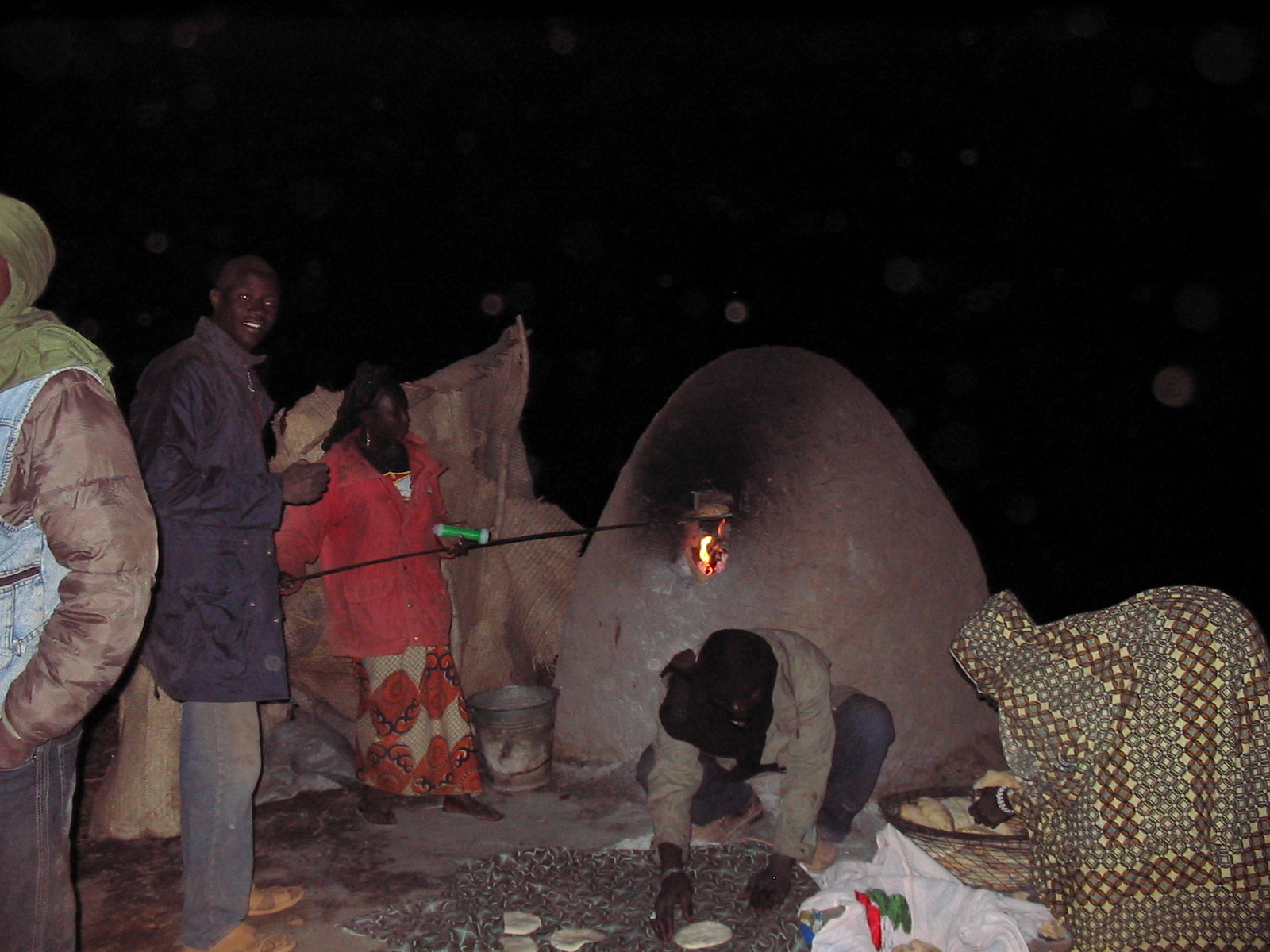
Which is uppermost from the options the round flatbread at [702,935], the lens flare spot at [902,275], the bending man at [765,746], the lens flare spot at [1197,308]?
the lens flare spot at [902,275]

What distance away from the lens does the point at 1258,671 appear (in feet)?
6.71

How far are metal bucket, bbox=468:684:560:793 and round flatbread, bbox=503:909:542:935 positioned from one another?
4.06 ft

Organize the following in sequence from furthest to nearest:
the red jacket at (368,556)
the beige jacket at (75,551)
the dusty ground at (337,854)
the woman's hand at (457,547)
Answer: the woman's hand at (457,547)
the red jacket at (368,556)
the dusty ground at (337,854)
the beige jacket at (75,551)

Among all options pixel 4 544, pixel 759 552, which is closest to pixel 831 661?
pixel 759 552

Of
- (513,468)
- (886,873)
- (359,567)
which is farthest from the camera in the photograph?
(513,468)

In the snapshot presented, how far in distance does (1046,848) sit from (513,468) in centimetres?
354

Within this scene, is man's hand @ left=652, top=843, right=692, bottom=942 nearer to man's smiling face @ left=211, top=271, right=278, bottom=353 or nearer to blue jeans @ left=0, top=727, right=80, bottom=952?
blue jeans @ left=0, top=727, right=80, bottom=952

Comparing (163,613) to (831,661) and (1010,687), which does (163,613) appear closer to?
(1010,687)

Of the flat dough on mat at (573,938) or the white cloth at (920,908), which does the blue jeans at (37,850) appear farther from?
the white cloth at (920,908)

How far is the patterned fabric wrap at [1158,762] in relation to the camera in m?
2.07

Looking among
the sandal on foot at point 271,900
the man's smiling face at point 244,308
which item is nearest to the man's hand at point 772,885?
the sandal on foot at point 271,900

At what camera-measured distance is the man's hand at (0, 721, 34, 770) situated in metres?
1.51

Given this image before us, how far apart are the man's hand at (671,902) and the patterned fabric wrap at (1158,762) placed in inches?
39.6

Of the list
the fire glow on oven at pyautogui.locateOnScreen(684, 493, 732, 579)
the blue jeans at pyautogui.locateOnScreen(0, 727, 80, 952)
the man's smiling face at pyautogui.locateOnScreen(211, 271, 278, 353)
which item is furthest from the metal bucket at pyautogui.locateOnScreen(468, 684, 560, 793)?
the blue jeans at pyautogui.locateOnScreen(0, 727, 80, 952)
